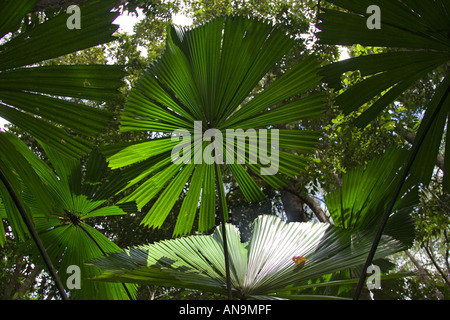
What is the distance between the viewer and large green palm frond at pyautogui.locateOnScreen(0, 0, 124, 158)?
1394 mm

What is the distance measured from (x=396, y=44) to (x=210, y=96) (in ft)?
2.79

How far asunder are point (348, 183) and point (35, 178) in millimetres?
1683

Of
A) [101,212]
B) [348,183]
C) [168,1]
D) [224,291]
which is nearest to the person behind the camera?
[224,291]

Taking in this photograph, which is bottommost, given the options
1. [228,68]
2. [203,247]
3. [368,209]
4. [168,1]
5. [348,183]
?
[203,247]

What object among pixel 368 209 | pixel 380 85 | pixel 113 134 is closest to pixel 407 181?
pixel 368 209

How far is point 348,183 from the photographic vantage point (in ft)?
7.86

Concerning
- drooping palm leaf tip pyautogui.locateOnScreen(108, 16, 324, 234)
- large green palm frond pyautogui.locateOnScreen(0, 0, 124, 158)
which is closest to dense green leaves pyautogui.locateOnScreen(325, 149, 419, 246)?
drooping palm leaf tip pyautogui.locateOnScreen(108, 16, 324, 234)

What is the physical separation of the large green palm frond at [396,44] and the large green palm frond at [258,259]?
0.61 meters

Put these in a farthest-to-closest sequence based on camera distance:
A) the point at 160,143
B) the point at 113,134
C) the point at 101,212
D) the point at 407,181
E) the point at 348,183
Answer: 1. the point at 113,134
2. the point at 101,212
3. the point at 348,183
4. the point at 407,181
5. the point at 160,143

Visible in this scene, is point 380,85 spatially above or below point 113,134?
below

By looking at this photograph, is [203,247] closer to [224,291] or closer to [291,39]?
[224,291]

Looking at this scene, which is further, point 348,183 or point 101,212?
point 101,212

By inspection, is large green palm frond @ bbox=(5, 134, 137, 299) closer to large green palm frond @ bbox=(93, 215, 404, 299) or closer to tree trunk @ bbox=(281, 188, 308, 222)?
large green palm frond @ bbox=(93, 215, 404, 299)

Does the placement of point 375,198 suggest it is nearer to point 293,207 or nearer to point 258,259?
point 258,259
